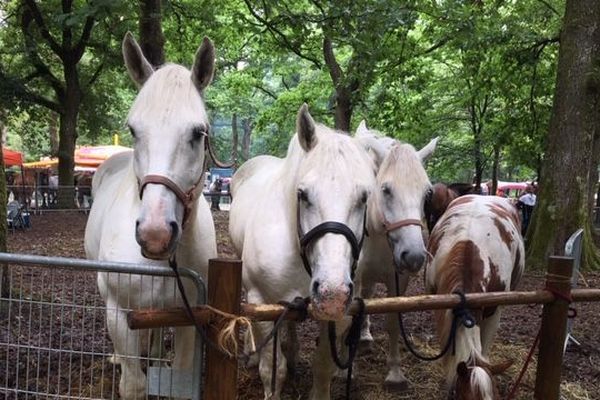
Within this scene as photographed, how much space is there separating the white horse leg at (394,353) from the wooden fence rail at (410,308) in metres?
1.22

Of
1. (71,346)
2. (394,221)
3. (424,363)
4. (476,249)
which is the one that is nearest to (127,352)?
(71,346)

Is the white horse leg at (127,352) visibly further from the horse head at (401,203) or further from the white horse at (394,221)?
the horse head at (401,203)

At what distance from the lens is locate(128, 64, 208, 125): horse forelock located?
232cm

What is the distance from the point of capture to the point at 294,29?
698 centimetres

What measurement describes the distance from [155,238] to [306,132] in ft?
3.44

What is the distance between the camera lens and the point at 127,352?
274cm

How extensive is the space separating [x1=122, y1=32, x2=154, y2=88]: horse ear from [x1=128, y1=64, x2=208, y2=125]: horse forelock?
175 millimetres

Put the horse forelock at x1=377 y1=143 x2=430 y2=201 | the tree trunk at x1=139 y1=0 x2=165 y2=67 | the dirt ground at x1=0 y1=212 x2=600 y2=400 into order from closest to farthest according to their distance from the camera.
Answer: the horse forelock at x1=377 y1=143 x2=430 y2=201
the dirt ground at x1=0 y1=212 x2=600 y2=400
the tree trunk at x1=139 y1=0 x2=165 y2=67

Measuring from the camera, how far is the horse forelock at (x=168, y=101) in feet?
7.62

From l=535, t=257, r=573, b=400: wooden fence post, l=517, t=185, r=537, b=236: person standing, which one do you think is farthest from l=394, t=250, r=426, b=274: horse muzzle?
l=517, t=185, r=537, b=236: person standing

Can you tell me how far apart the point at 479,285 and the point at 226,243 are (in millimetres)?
8282

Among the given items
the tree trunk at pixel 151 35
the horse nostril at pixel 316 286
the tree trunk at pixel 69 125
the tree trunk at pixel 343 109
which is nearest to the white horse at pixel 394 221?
the horse nostril at pixel 316 286

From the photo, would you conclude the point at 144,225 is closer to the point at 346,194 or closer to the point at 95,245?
the point at 346,194

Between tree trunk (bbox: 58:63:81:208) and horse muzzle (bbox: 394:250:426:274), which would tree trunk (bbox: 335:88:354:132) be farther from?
horse muzzle (bbox: 394:250:426:274)
